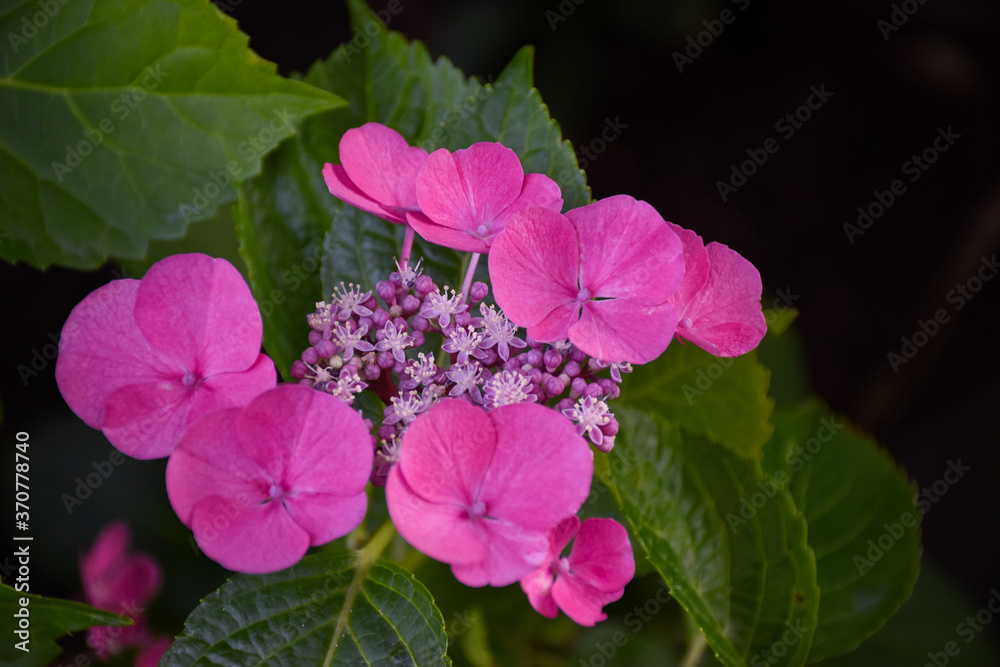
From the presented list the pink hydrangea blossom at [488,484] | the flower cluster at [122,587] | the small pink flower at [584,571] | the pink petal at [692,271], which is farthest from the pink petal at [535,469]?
the flower cluster at [122,587]

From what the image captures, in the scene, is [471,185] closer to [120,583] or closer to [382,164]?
[382,164]

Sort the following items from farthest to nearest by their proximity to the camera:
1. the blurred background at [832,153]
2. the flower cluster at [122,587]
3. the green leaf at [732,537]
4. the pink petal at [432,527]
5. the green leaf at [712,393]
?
the blurred background at [832,153], the flower cluster at [122,587], the green leaf at [712,393], the green leaf at [732,537], the pink petal at [432,527]

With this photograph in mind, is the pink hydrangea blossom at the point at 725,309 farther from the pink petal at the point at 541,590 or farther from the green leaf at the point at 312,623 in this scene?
the green leaf at the point at 312,623

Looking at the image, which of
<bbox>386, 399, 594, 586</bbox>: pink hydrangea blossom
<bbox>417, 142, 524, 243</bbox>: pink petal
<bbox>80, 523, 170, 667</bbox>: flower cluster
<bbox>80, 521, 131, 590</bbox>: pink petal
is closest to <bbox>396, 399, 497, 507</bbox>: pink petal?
<bbox>386, 399, 594, 586</bbox>: pink hydrangea blossom

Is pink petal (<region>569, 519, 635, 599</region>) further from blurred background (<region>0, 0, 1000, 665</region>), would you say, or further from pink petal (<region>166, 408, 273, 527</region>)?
blurred background (<region>0, 0, 1000, 665</region>)

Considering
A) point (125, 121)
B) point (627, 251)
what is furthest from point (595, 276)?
point (125, 121)

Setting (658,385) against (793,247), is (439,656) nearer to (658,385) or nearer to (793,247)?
(658,385)
